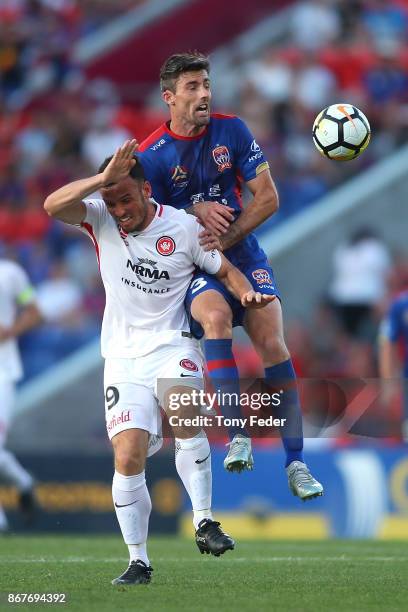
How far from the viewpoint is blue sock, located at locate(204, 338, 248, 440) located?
8.11 metres

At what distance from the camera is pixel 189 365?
776 cm

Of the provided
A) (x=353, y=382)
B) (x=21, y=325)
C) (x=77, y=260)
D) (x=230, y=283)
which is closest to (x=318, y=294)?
(x=77, y=260)

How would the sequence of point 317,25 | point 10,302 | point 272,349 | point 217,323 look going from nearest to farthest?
point 217,323
point 272,349
point 10,302
point 317,25

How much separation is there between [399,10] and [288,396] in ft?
47.8

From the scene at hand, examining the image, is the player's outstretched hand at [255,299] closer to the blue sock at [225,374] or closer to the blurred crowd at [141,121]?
the blue sock at [225,374]

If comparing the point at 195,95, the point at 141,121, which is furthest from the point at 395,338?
the point at 141,121

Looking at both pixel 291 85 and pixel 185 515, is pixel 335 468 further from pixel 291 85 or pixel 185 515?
pixel 291 85

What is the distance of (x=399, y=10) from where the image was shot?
21.9 meters

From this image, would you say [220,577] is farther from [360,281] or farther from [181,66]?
[360,281]

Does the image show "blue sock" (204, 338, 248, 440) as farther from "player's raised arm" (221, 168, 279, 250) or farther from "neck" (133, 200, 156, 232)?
"neck" (133, 200, 156, 232)

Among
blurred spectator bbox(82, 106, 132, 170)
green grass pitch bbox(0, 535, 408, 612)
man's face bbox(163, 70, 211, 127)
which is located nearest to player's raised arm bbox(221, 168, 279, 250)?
man's face bbox(163, 70, 211, 127)

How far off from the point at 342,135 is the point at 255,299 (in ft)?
4.50

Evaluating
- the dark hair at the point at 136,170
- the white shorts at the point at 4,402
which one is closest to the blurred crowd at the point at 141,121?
the white shorts at the point at 4,402

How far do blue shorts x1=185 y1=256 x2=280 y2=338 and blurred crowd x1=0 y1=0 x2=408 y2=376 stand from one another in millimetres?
6736
